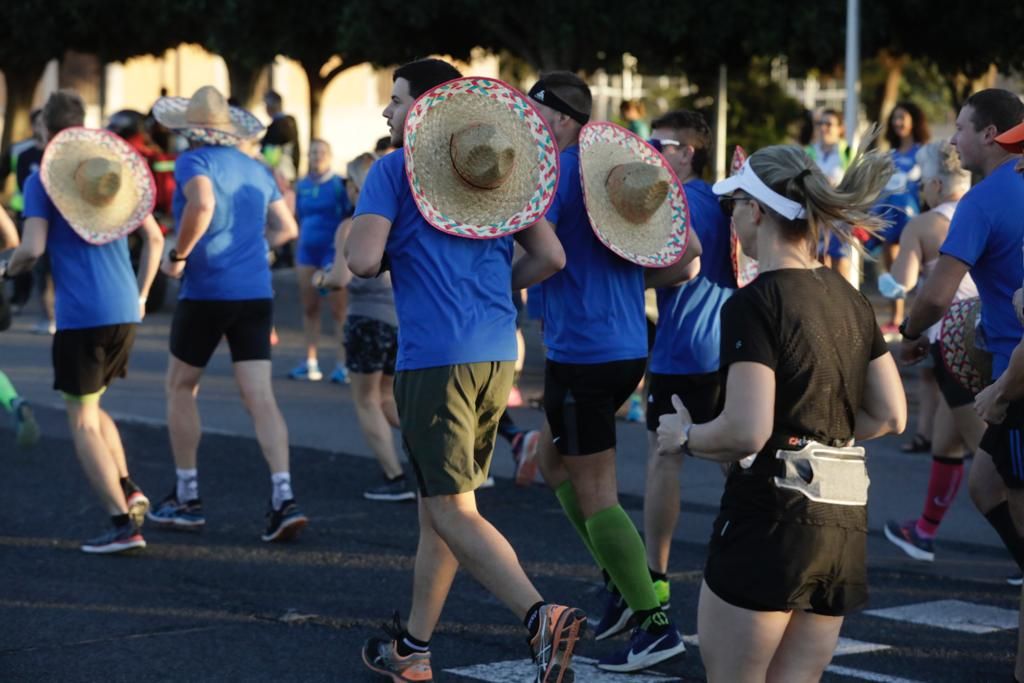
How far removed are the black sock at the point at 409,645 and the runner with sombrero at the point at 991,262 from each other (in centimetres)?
183

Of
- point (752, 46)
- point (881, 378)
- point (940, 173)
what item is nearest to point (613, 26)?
point (752, 46)

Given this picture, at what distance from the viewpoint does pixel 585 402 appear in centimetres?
558

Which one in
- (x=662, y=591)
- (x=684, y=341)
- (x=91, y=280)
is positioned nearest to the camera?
(x=662, y=591)

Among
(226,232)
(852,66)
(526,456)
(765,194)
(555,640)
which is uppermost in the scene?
(852,66)

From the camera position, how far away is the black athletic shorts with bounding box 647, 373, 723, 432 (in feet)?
20.2

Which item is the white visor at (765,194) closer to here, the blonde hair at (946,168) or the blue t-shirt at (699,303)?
the blue t-shirt at (699,303)

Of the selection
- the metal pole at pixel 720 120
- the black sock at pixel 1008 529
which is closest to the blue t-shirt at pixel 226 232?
the black sock at pixel 1008 529

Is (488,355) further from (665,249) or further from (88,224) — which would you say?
(88,224)

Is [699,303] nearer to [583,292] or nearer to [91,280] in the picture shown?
[583,292]

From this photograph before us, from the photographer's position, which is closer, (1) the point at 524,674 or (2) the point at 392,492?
(1) the point at 524,674

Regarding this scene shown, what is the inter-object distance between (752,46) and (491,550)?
17.1 metres

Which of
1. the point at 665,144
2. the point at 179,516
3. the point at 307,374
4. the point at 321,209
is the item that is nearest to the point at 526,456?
the point at 179,516

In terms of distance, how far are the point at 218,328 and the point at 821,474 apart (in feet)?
14.0

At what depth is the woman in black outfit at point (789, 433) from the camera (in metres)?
3.66
